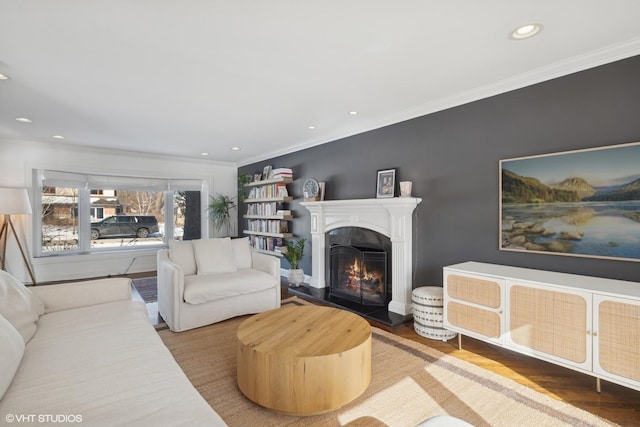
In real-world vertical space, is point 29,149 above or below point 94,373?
above

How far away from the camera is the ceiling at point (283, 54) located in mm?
1657

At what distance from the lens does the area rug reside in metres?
4.10

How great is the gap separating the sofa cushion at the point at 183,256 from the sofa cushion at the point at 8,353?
1906mm

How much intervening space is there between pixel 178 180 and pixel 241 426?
5.48m

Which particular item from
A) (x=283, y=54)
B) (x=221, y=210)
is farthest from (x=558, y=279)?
(x=221, y=210)

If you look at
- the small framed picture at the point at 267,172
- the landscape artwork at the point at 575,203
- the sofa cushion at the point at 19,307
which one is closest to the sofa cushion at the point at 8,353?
the sofa cushion at the point at 19,307

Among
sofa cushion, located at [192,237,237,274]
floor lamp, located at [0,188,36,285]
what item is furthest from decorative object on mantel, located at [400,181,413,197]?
floor lamp, located at [0,188,36,285]

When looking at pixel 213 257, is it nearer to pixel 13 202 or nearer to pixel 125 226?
pixel 13 202

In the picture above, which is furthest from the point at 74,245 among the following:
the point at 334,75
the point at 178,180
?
the point at 334,75

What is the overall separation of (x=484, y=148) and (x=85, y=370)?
3.27 meters

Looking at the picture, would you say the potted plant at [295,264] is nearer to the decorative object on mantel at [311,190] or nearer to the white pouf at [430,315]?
the decorative object on mantel at [311,190]

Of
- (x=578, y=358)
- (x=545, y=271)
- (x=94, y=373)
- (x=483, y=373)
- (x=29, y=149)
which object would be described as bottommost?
(x=483, y=373)

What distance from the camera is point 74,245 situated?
17.3ft

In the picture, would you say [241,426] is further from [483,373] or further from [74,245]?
[74,245]
